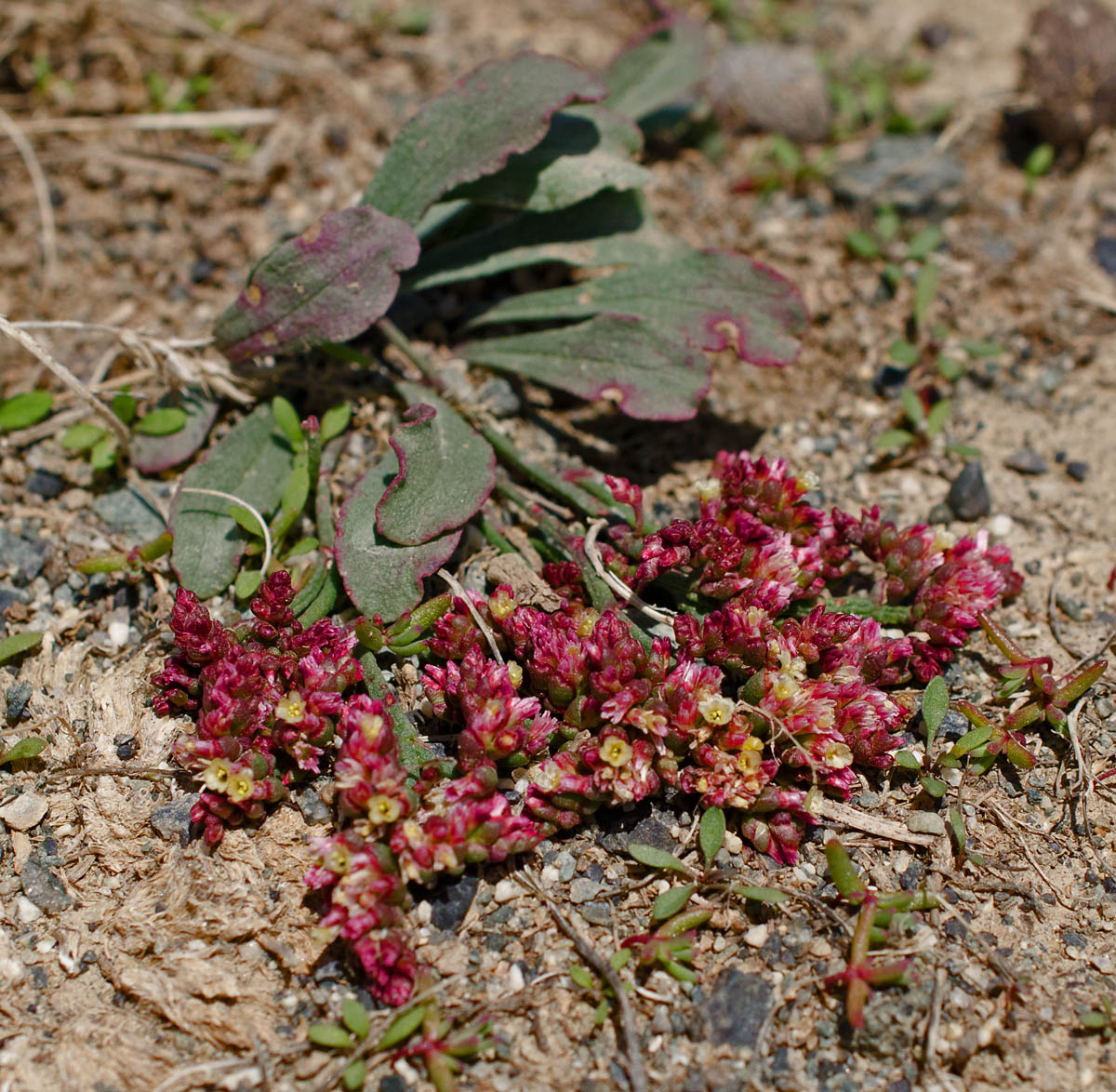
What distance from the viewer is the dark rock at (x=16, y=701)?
9.06 ft

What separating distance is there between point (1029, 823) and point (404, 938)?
1.77 meters

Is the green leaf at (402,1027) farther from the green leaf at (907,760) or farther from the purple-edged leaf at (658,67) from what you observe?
the purple-edged leaf at (658,67)

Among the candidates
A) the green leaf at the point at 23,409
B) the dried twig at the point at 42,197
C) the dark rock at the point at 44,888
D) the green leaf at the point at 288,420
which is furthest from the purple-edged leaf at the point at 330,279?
the dark rock at the point at 44,888

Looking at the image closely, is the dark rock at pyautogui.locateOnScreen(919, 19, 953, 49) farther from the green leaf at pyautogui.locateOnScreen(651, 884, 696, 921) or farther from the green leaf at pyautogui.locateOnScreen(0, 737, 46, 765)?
the green leaf at pyautogui.locateOnScreen(0, 737, 46, 765)

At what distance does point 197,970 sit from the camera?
2.34 m

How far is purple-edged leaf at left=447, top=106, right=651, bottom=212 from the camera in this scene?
11.0ft

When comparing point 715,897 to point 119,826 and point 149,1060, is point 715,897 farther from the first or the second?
point 119,826

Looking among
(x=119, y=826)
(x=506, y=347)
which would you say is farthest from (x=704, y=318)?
(x=119, y=826)

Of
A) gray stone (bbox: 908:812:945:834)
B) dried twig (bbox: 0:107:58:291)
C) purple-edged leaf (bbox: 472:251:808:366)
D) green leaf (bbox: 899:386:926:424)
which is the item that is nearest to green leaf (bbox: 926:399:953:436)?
green leaf (bbox: 899:386:926:424)

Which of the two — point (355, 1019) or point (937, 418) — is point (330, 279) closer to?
point (355, 1019)

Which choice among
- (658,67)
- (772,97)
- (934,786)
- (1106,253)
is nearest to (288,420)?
(658,67)

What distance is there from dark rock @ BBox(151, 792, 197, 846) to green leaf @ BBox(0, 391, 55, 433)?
4.96 ft

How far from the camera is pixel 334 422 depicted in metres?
3.26

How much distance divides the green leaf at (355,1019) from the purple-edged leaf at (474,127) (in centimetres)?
247
